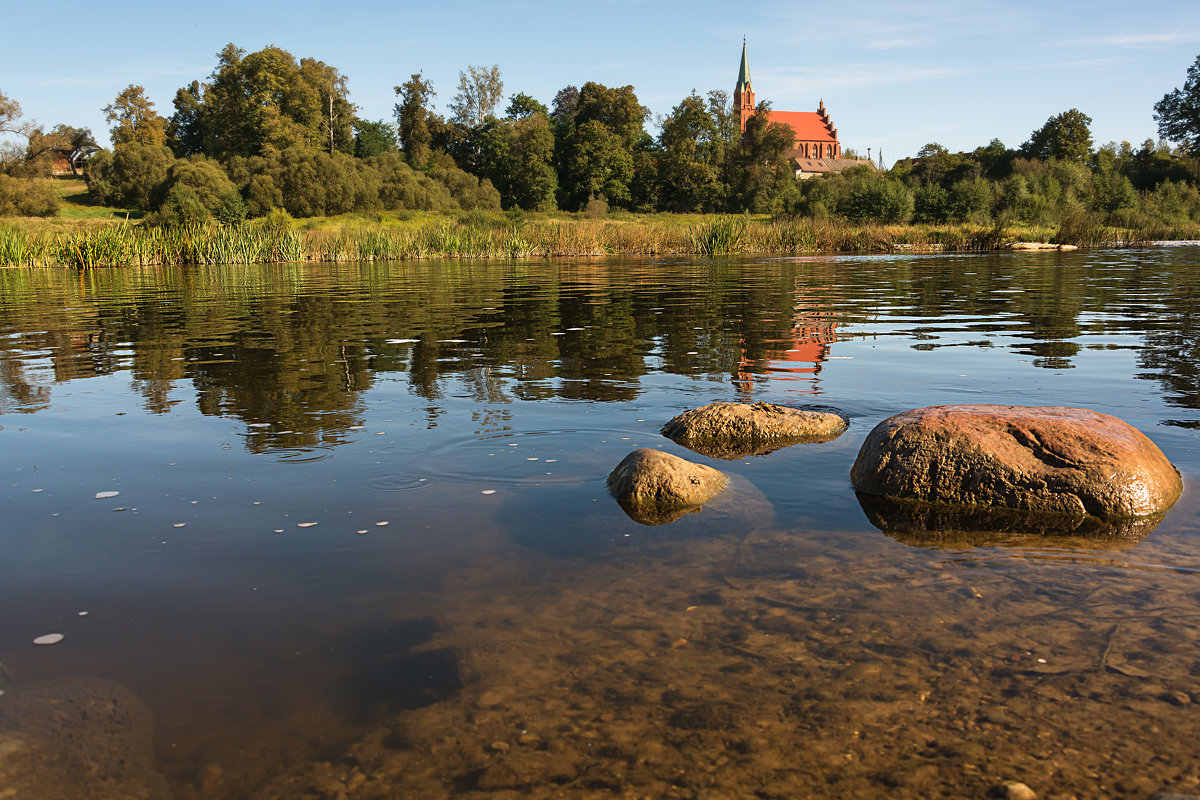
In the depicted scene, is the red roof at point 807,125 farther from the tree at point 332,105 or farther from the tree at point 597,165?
the tree at point 332,105

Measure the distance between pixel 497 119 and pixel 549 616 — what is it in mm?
94241

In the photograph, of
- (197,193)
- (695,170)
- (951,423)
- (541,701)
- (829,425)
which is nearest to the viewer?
(541,701)

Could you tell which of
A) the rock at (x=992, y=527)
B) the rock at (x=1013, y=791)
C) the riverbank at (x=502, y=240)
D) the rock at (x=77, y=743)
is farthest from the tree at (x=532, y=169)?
the rock at (x=1013, y=791)

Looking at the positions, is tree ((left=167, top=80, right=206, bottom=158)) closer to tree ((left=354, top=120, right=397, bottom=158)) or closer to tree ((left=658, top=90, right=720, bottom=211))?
tree ((left=354, top=120, right=397, bottom=158))

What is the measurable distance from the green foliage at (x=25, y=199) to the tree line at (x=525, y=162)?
15 cm

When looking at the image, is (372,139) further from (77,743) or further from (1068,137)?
(77,743)

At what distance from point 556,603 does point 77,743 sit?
183 centimetres

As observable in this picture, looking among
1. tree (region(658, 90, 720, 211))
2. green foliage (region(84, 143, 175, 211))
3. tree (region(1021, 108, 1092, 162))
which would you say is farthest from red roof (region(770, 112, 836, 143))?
green foliage (region(84, 143, 175, 211))

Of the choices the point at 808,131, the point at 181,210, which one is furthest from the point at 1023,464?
the point at 808,131

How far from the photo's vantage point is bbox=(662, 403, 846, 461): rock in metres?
6.07

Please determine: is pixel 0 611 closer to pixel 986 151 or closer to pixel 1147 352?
pixel 1147 352

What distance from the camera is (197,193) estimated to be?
6069 cm

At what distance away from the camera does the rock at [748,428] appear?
19.9 ft

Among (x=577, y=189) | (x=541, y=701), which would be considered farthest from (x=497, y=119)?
(x=541, y=701)
